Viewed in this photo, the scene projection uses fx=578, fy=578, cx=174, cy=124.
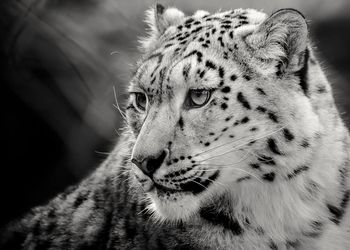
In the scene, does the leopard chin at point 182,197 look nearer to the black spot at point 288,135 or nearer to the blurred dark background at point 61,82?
the black spot at point 288,135

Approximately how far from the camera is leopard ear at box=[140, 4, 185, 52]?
11.3 feet

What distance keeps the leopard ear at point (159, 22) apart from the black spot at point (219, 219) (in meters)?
1.05

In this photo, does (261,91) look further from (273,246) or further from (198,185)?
(273,246)

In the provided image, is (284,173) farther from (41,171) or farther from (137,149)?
(41,171)

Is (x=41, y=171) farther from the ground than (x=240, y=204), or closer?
farther from the ground

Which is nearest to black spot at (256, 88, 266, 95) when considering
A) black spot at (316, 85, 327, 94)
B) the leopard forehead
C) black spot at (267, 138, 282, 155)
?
the leopard forehead

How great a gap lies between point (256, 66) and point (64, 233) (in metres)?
1.51

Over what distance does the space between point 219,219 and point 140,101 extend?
767 millimetres

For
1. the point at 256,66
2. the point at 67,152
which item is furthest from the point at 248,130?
the point at 67,152

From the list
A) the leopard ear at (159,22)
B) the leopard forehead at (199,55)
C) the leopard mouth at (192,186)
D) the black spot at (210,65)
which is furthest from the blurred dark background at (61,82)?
the leopard mouth at (192,186)

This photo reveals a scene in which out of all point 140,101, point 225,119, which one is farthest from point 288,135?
point 140,101

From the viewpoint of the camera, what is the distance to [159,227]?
291 centimetres

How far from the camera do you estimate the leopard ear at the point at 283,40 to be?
107 inches

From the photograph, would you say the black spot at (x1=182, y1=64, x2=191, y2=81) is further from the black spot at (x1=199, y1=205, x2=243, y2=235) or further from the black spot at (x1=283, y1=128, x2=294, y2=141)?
the black spot at (x1=199, y1=205, x2=243, y2=235)
